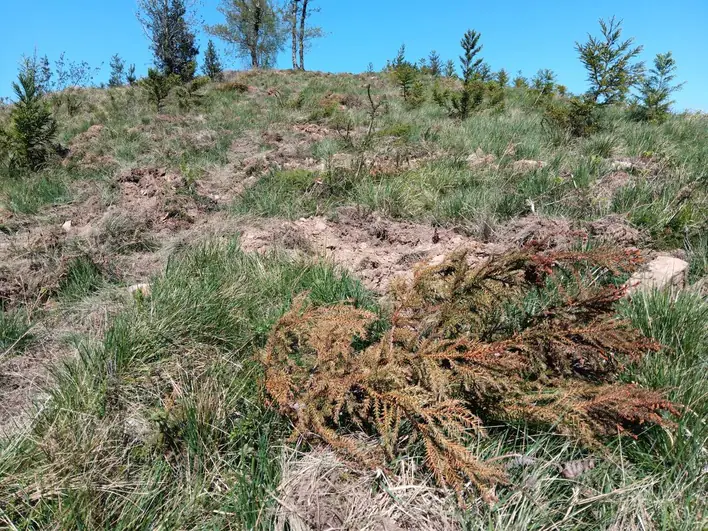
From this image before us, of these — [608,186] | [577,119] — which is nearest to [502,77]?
[577,119]

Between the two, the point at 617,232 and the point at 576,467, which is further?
the point at 617,232

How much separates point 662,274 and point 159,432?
114 inches

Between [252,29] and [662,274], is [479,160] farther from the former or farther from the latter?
[252,29]

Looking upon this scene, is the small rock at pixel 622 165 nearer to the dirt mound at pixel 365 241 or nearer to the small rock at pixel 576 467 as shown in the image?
the dirt mound at pixel 365 241

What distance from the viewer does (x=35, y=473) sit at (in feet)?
4.74

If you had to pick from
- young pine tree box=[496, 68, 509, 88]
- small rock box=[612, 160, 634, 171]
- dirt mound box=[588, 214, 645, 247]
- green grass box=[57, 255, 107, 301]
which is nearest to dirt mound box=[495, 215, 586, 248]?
dirt mound box=[588, 214, 645, 247]

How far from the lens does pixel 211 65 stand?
17.3m

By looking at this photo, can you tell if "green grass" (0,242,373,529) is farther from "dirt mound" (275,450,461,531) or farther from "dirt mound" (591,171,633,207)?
"dirt mound" (591,171,633,207)

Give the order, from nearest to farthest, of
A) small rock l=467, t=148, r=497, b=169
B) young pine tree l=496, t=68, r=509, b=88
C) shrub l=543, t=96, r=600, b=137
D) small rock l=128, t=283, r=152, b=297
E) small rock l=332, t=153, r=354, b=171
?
small rock l=128, t=283, r=152, b=297, small rock l=332, t=153, r=354, b=171, small rock l=467, t=148, r=497, b=169, shrub l=543, t=96, r=600, b=137, young pine tree l=496, t=68, r=509, b=88

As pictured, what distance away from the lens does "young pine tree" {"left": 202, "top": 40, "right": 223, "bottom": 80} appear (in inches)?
682

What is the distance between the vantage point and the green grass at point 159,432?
4.52 feet

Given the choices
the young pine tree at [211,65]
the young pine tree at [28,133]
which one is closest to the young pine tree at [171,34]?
the young pine tree at [211,65]

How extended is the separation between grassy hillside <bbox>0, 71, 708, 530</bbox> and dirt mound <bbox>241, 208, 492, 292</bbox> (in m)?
0.02

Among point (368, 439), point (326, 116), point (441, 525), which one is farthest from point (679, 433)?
point (326, 116)
